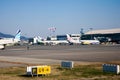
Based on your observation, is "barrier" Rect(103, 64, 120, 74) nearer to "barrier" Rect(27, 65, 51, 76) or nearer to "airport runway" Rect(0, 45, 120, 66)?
"barrier" Rect(27, 65, 51, 76)

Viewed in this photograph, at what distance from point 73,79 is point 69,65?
998 centimetres

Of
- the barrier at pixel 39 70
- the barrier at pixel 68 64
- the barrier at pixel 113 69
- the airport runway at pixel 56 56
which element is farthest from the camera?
the airport runway at pixel 56 56

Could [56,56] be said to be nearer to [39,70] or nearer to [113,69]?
[113,69]

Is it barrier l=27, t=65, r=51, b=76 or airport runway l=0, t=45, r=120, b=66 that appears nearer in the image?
barrier l=27, t=65, r=51, b=76

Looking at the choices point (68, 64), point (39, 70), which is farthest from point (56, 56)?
point (39, 70)

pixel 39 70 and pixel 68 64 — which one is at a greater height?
pixel 68 64

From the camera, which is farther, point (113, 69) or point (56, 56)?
point (56, 56)

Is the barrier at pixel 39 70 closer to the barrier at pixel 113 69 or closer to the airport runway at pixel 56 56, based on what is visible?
the barrier at pixel 113 69

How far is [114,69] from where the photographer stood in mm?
31281

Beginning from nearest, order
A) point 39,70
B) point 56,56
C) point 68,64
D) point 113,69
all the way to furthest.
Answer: point 39,70, point 113,69, point 68,64, point 56,56

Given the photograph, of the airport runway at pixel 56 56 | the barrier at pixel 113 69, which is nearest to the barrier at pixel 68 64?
the barrier at pixel 113 69

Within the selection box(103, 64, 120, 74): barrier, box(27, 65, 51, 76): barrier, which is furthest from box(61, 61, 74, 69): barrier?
box(27, 65, 51, 76): barrier


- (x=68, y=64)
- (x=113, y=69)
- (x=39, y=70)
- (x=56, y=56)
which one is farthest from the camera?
(x=56, y=56)

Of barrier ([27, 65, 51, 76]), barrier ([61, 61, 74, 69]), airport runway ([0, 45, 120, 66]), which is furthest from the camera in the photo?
airport runway ([0, 45, 120, 66])
